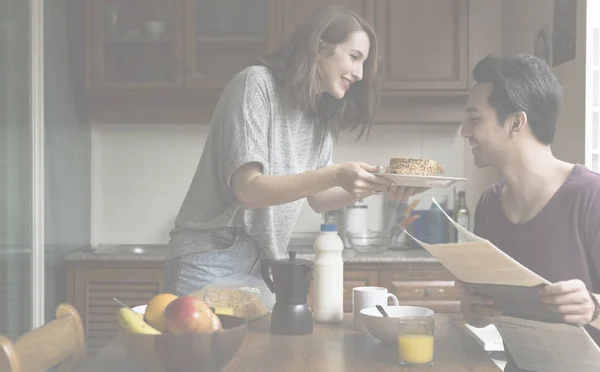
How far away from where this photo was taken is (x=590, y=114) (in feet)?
8.74

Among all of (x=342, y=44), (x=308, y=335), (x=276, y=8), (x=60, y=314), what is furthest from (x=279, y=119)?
(x=276, y=8)

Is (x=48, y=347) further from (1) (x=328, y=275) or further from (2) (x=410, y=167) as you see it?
(2) (x=410, y=167)

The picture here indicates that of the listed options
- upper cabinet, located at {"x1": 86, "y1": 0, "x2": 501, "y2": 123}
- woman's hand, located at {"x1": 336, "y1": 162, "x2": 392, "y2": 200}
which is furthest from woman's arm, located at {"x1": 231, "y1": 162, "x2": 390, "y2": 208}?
upper cabinet, located at {"x1": 86, "y1": 0, "x2": 501, "y2": 123}

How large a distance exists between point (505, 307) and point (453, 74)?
83.4 inches

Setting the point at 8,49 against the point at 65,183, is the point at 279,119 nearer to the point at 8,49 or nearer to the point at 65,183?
the point at 8,49

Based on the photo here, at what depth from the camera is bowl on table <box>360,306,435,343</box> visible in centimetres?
143

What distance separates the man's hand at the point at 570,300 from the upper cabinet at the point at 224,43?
214 centimetres

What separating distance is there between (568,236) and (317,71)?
78cm

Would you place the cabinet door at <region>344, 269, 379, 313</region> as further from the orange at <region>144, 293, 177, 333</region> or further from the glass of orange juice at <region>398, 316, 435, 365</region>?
the orange at <region>144, 293, 177, 333</region>

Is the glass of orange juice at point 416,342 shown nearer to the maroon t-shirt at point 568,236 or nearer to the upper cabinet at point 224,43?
the maroon t-shirt at point 568,236

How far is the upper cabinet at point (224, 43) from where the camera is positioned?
339cm

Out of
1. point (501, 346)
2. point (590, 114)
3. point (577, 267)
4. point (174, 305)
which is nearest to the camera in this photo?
point (174, 305)

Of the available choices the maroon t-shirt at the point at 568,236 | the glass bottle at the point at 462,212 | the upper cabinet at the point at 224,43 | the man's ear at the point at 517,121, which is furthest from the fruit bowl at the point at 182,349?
the glass bottle at the point at 462,212

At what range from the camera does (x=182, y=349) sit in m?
1.11
